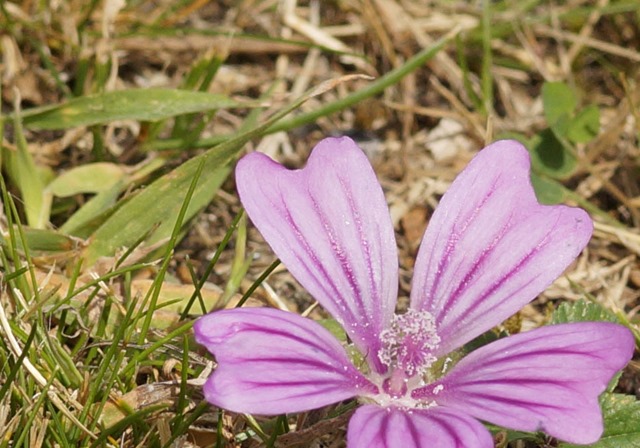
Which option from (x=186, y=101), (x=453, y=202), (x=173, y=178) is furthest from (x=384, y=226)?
(x=186, y=101)

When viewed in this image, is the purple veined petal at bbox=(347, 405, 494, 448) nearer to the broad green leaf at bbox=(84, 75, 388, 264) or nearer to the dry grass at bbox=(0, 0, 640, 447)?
the dry grass at bbox=(0, 0, 640, 447)

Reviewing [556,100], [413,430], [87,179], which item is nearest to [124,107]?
[87,179]

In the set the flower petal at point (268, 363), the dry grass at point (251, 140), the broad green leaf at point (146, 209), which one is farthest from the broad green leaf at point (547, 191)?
the flower petal at point (268, 363)

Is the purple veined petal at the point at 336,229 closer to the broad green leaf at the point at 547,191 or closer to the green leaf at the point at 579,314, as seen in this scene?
the green leaf at the point at 579,314

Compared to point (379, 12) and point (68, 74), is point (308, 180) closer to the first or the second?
point (68, 74)

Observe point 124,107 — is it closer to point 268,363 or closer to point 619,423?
point 268,363

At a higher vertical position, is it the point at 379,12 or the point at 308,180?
the point at 308,180

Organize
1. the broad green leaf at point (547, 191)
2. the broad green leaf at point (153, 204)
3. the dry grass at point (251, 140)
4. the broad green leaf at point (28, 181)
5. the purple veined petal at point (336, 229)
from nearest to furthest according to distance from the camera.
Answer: the purple veined petal at point (336, 229), the dry grass at point (251, 140), the broad green leaf at point (153, 204), the broad green leaf at point (28, 181), the broad green leaf at point (547, 191)
